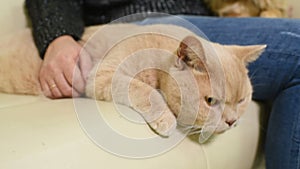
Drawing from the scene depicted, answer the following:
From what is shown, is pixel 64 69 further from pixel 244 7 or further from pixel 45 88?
pixel 244 7

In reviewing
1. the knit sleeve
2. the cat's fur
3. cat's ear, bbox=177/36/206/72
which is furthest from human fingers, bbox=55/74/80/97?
the cat's fur

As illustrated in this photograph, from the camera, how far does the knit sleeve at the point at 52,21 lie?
3.42 feet

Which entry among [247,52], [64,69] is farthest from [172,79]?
[64,69]

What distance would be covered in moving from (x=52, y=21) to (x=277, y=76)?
585 mm

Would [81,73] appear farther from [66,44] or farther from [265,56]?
[265,56]

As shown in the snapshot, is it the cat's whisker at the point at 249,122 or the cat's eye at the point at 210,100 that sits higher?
the cat's eye at the point at 210,100

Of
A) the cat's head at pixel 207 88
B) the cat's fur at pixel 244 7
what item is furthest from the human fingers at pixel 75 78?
the cat's fur at pixel 244 7

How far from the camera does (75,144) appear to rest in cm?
68

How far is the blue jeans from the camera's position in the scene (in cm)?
88

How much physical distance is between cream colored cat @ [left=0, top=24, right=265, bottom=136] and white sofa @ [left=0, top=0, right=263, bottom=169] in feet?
0.14

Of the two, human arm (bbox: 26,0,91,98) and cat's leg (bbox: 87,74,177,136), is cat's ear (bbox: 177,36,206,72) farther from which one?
human arm (bbox: 26,0,91,98)

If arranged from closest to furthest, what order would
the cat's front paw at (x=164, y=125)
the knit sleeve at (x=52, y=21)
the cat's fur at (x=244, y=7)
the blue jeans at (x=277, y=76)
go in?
the cat's front paw at (x=164, y=125) < the blue jeans at (x=277, y=76) < the knit sleeve at (x=52, y=21) < the cat's fur at (x=244, y=7)

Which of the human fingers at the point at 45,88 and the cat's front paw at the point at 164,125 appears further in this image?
the human fingers at the point at 45,88

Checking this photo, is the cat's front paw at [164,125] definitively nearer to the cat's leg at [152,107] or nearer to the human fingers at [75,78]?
the cat's leg at [152,107]
